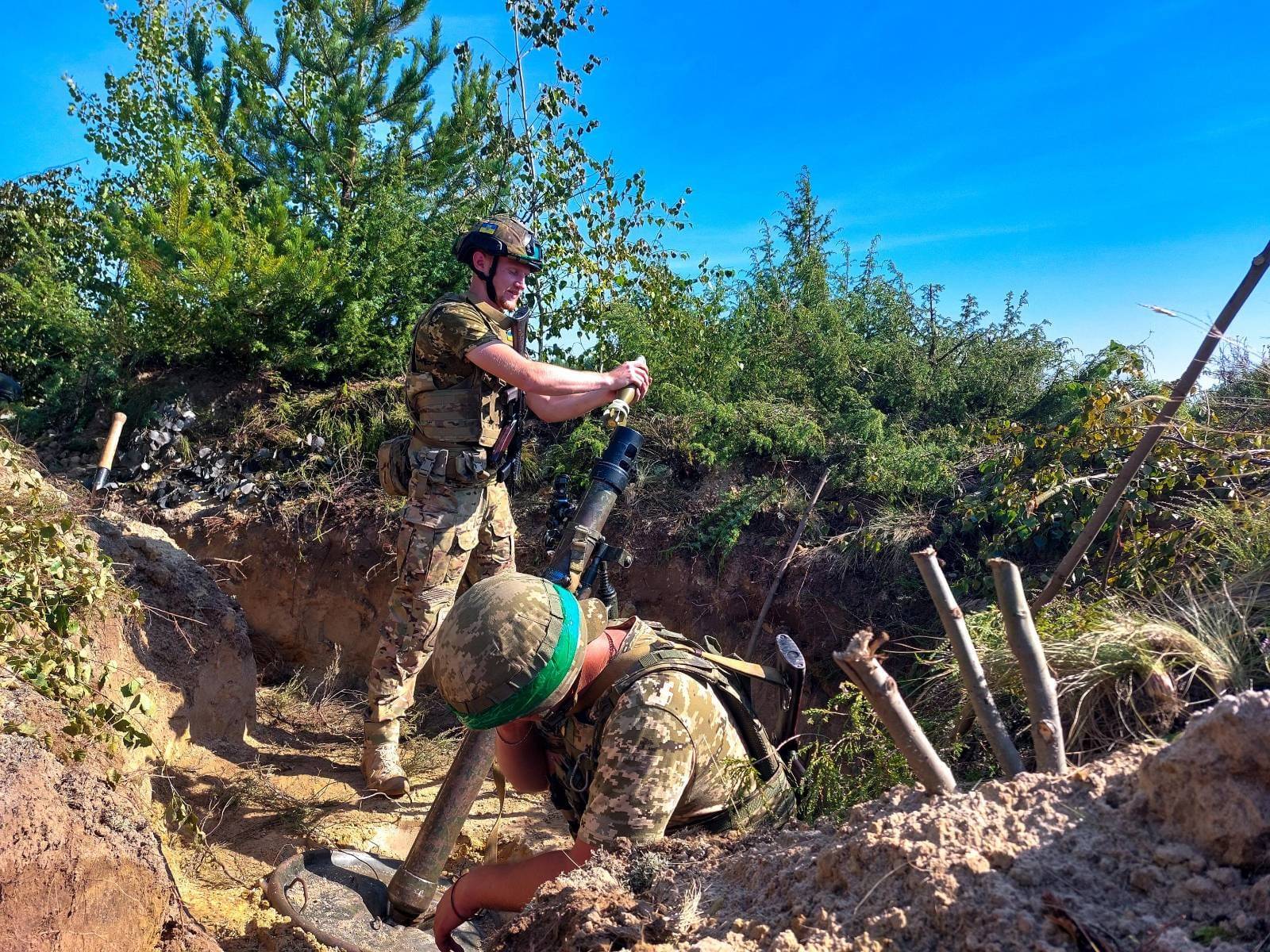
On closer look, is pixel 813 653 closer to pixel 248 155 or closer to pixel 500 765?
pixel 500 765

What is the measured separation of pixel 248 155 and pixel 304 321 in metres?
1.85

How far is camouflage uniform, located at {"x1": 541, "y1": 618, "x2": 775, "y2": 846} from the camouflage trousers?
1.72 metres

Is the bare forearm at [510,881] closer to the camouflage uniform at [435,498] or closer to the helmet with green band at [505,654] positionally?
the helmet with green band at [505,654]

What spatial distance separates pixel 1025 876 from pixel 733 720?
1136 millimetres

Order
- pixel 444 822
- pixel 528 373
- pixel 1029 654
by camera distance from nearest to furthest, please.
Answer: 1. pixel 1029 654
2. pixel 444 822
3. pixel 528 373

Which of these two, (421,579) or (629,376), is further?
(421,579)

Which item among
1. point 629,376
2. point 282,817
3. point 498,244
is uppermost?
point 498,244

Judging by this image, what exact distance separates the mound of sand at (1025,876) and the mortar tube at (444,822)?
1.17 meters

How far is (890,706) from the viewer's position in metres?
1.79

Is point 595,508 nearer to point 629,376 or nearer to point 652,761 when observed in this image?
point 629,376

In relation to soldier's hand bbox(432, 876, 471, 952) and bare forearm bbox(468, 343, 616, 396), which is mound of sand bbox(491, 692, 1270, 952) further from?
bare forearm bbox(468, 343, 616, 396)

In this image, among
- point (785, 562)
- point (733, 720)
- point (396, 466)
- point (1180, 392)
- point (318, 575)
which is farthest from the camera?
point (318, 575)

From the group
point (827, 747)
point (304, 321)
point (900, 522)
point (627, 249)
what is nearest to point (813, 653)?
point (900, 522)

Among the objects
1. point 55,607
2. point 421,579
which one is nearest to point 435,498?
point 421,579
